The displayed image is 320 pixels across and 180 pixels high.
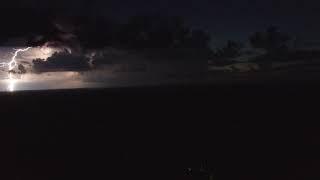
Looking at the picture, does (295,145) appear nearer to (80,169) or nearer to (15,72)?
(80,169)

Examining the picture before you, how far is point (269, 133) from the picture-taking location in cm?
1370

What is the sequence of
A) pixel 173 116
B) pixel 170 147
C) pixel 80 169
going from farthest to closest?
1. pixel 173 116
2. pixel 170 147
3. pixel 80 169

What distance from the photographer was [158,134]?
13328 millimetres

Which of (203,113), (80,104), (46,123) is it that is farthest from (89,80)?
(203,113)

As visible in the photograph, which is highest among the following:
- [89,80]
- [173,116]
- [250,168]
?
[89,80]

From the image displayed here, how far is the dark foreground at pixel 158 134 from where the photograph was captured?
12039 mm

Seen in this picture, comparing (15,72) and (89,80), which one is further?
(89,80)

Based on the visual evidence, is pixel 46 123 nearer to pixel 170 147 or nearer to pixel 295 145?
pixel 170 147

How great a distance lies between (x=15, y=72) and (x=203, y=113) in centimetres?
459

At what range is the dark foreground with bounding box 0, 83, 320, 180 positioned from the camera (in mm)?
12039

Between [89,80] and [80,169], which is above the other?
→ [89,80]

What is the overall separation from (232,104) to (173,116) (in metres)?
1.66

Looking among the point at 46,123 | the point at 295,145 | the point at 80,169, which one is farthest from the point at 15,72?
the point at 295,145

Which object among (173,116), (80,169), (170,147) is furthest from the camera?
(173,116)
